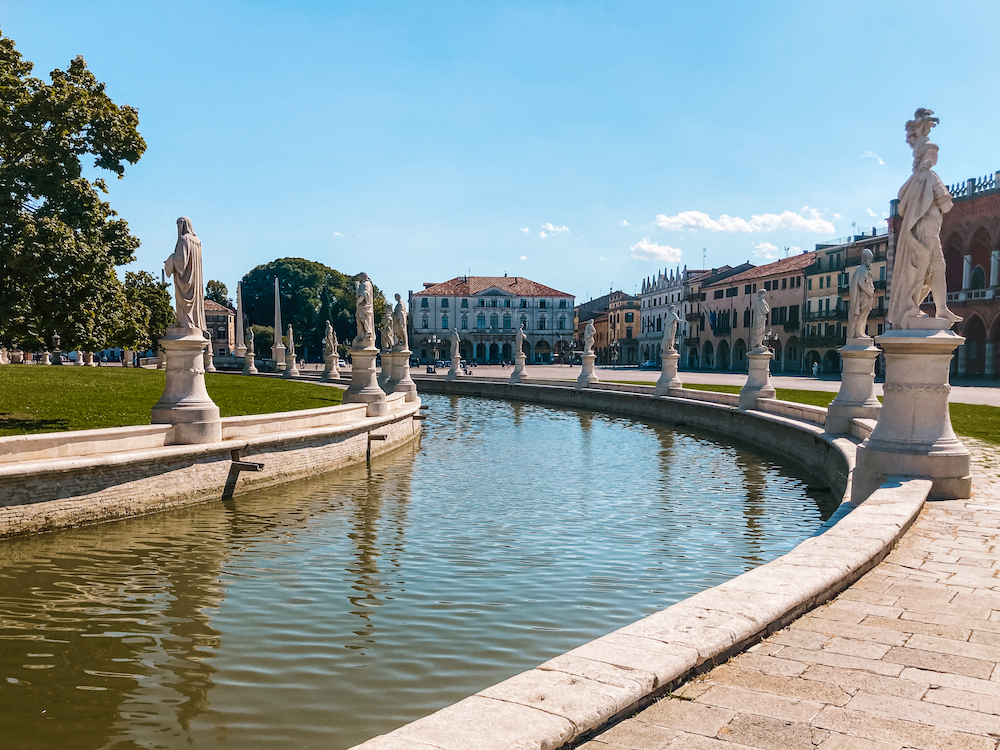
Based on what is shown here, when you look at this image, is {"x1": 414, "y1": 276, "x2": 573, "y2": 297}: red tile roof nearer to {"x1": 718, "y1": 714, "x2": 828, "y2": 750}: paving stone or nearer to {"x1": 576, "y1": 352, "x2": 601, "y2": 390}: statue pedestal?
{"x1": 576, "y1": 352, "x2": 601, "y2": 390}: statue pedestal

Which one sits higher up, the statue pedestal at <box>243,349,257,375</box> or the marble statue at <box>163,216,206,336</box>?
the marble statue at <box>163,216,206,336</box>

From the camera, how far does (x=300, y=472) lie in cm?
1516

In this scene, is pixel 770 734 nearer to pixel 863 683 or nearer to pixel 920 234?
pixel 863 683

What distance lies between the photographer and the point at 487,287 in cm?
11412

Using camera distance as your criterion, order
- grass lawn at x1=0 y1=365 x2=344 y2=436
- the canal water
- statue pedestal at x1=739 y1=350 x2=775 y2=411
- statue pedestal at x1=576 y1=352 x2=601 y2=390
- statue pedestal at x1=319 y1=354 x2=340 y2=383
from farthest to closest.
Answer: statue pedestal at x1=319 y1=354 x2=340 y2=383 → statue pedestal at x1=576 y1=352 x2=601 y2=390 → statue pedestal at x1=739 y1=350 x2=775 y2=411 → grass lawn at x1=0 y1=365 x2=344 y2=436 → the canal water

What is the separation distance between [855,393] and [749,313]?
67364mm

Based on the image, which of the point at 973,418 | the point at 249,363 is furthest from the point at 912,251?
the point at 249,363

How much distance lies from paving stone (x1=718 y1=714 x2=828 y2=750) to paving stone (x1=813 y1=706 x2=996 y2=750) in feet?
0.36

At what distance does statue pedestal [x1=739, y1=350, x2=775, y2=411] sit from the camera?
76.7ft

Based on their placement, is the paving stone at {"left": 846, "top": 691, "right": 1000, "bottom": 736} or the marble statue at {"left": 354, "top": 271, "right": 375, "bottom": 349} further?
the marble statue at {"left": 354, "top": 271, "right": 375, "bottom": 349}

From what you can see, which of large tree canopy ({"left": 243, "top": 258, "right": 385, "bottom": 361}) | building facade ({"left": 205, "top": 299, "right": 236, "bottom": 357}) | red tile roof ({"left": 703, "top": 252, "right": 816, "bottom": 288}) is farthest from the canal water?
building facade ({"left": 205, "top": 299, "right": 236, "bottom": 357})

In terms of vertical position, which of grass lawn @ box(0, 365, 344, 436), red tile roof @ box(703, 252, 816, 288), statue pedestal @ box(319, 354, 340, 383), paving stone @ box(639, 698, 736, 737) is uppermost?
red tile roof @ box(703, 252, 816, 288)

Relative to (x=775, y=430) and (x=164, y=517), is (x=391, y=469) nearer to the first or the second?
(x=164, y=517)

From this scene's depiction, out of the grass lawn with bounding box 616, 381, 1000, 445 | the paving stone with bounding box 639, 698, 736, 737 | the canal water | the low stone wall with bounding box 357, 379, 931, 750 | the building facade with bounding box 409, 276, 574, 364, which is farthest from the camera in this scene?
the building facade with bounding box 409, 276, 574, 364
